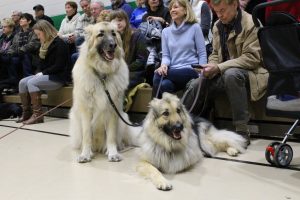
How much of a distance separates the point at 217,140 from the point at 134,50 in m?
1.60

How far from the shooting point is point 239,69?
305 cm

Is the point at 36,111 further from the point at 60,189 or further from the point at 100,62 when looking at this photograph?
the point at 60,189

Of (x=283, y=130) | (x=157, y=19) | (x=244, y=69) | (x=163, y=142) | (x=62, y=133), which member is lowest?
(x=62, y=133)

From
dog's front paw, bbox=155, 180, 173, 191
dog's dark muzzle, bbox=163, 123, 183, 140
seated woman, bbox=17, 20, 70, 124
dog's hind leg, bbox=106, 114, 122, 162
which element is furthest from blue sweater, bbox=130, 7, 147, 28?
dog's front paw, bbox=155, 180, 173, 191

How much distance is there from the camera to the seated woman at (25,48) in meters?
5.89

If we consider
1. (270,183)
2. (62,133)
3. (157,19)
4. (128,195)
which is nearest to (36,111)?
(62,133)

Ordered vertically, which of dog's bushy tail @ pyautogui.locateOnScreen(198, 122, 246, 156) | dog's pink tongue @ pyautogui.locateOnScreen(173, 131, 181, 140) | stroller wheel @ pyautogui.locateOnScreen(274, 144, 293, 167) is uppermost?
dog's pink tongue @ pyautogui.locateOnScreen(173, 131, 181, 140)

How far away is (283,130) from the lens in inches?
132

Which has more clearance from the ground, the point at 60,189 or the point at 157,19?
the point at 157,19

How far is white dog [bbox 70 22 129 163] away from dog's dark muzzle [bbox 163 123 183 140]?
0.68 m

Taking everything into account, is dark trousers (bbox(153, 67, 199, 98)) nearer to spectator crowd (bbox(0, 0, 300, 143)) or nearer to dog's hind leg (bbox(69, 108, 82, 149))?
spectator crowd (bbox(0, 0, 300, 143))

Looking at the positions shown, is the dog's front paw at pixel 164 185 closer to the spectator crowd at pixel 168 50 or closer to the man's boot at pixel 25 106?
the spectator crowd at pixel 168 50

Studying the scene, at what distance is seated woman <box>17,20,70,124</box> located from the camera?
4.86 meters

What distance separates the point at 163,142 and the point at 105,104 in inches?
28.7
